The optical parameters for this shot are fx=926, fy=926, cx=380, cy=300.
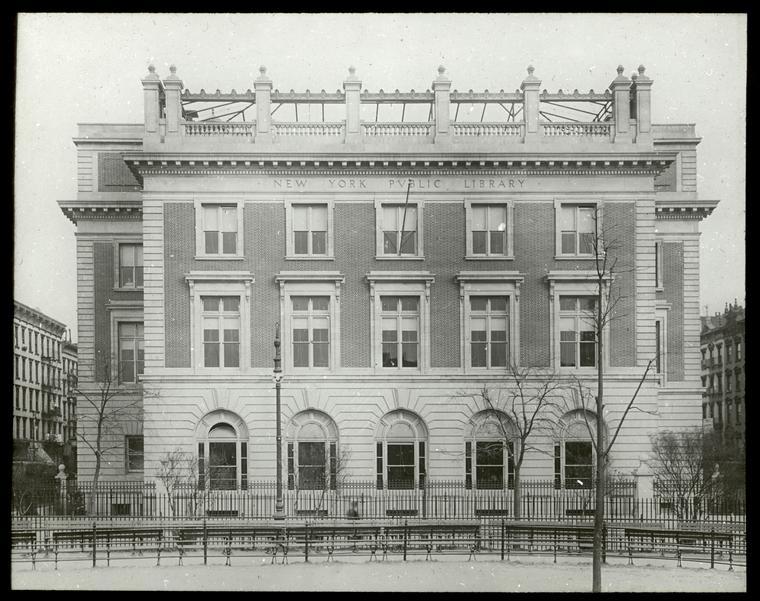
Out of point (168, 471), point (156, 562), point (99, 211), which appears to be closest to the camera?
point (156, 562)

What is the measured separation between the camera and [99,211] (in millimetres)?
36781

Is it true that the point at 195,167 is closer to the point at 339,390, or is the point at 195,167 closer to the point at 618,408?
the point at 339,390

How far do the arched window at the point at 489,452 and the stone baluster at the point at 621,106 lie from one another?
1072 cm

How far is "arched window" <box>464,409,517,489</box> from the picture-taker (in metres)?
32.2

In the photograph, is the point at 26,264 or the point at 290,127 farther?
the point at 290,127

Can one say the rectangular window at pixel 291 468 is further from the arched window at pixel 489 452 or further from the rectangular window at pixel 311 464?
the arched window at pixel 489 452

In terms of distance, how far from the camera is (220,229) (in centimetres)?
3275

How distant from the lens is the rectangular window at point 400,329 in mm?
32594

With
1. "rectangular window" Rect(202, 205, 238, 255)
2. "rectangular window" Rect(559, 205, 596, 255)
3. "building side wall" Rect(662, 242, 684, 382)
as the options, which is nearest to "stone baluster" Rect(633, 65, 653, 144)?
"rectangular window" Rect(559, 205, 596, 255)

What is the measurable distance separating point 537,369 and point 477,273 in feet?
12.9

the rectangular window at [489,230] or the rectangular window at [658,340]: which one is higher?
the rectangular window at [489,230]

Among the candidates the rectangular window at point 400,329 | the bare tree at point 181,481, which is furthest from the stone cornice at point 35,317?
the rectangular window at point 400,329

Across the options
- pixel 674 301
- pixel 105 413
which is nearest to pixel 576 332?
pixel 674 301

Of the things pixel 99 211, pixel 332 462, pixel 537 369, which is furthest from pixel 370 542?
pixel 99 211
